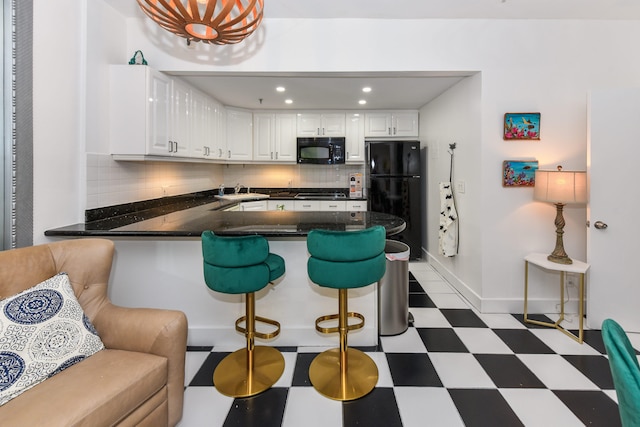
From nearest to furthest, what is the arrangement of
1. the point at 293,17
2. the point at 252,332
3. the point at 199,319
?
1. the point at 252,332
2. the point at 199,319
3. the point at 293,17

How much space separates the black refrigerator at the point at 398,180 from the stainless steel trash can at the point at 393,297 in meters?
1.95

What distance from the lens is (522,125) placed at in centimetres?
271

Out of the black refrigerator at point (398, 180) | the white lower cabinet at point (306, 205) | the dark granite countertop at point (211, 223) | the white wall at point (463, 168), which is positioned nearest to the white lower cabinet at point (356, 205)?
the black refrigerator at point (398, 180)

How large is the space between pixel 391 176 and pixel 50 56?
3.69 metres

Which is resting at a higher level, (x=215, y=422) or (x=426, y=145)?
(x=426, y=145)

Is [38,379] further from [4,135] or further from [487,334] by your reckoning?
[487,334]

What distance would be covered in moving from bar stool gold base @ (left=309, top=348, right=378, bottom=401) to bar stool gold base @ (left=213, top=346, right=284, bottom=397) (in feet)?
0.79

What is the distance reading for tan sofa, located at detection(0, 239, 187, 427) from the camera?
3.48 ft

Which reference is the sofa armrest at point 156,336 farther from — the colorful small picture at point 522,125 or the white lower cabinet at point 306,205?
the white lower cabinet at point 306,205

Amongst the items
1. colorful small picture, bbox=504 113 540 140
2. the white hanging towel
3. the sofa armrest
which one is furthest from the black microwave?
the sofa armrest

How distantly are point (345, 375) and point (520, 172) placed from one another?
7.50ft

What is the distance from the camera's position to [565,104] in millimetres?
2709

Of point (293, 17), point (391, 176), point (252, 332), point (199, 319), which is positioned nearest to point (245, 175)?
point (391, 176)

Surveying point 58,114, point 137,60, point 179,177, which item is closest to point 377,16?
point 137,60
